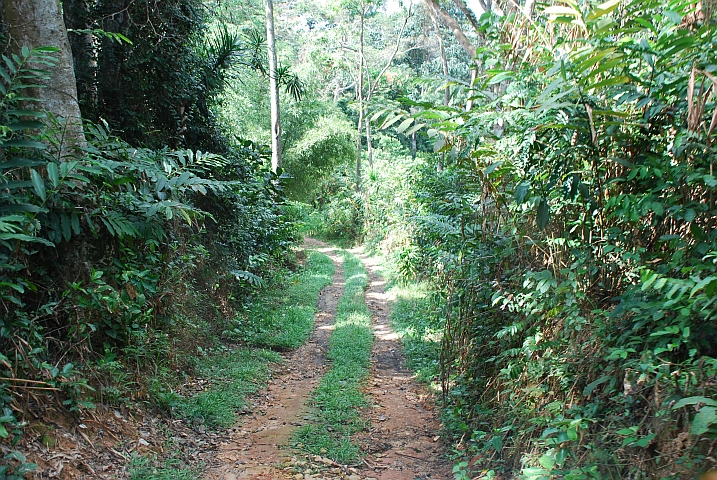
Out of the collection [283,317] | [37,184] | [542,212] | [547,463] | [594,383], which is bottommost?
[283,317]

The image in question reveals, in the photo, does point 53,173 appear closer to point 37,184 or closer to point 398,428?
point 37,184

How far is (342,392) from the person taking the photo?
19.5ft

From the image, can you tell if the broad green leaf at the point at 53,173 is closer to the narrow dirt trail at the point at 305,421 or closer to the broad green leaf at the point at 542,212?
the narrow dirt trail at the point at 305,421

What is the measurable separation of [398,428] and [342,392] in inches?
38.3

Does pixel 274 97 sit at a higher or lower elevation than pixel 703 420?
higher

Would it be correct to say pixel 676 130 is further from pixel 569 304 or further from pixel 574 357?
pixel 574 357

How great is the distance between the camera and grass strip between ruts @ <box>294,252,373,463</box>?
4617 millimetres

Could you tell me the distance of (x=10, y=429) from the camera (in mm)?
3221

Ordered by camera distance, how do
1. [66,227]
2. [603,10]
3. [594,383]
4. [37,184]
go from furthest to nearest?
[66,227] → [37,184] → [594,383] → [603,10]

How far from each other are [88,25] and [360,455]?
220 inches

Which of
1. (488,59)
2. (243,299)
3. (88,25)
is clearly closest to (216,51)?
(88,25)

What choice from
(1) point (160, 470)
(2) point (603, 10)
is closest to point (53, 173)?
(1) point (160, 470)

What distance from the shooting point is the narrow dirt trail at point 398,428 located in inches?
170

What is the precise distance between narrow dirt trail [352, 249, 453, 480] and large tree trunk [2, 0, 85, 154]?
3.53 metres
